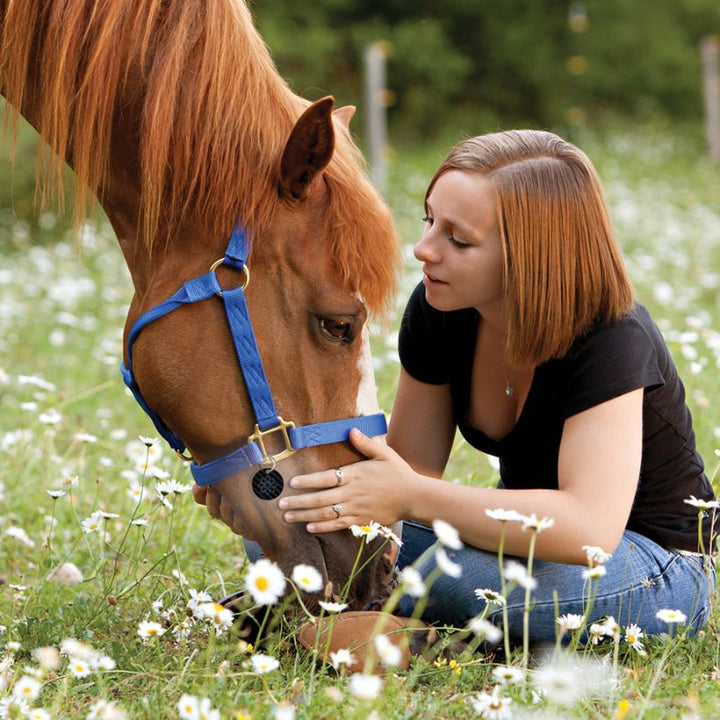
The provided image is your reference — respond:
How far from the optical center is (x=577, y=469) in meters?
2.35

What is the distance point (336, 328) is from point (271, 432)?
10.8 inches

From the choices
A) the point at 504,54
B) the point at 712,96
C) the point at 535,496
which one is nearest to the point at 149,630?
the point at 535,496

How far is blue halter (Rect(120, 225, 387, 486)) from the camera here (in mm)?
2334

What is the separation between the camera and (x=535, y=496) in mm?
2332

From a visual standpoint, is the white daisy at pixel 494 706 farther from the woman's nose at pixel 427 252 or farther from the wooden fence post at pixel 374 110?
the wooden fence post at pixel 374 110

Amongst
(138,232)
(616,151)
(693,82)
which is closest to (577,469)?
(138,232)

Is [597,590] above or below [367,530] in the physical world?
below

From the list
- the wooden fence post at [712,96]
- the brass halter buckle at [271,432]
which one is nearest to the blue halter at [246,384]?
the brass halter buckle at [271,432]

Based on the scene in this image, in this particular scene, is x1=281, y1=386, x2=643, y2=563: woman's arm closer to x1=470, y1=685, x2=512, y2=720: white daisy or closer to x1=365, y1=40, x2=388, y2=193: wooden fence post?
x1=470, y1=685, x2=512, y2=720: white daisy

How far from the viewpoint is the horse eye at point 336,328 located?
237 centimetres

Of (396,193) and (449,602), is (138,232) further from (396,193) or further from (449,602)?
(396,193)

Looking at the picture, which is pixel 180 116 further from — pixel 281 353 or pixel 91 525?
pixel 91 525

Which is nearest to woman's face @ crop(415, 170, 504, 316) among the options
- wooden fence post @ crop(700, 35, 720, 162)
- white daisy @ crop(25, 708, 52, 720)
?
white daisy @ crop(25, 708, 52, 720)

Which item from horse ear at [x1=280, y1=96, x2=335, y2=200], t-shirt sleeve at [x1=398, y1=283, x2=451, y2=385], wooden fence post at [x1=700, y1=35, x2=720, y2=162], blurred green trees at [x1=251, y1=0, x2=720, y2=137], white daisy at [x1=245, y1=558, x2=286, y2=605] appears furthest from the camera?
blurred green trees at [x1=251, y1=0, x2=720, y2=137]
